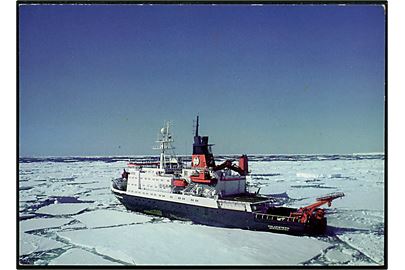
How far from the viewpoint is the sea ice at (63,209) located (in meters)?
6.90

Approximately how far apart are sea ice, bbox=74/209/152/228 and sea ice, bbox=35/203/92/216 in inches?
10.7

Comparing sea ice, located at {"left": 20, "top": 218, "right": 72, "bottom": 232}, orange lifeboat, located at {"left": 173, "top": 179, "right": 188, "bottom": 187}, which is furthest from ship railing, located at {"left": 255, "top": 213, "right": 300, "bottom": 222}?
sea ice, located at {"left": 20, "top": 218, "right": 72, "bottom": 232}

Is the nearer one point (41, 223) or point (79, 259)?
point (79, 259)

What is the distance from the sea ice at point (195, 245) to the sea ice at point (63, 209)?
90 cm

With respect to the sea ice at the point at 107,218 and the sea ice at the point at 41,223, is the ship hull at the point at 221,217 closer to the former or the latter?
the sea ice at the point at 107,218

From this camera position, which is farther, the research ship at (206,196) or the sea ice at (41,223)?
the research ship at (206,196)

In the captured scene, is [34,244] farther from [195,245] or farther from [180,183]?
[180,183]

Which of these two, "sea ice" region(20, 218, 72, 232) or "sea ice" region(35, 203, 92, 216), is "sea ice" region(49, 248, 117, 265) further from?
"sea ice" region(35, 203, 92, 216)

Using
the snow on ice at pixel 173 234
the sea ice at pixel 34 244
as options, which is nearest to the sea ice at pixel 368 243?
the snow on ice at pixel 173 234

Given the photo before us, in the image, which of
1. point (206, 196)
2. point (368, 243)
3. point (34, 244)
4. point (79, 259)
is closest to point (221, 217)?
point (206, 196)

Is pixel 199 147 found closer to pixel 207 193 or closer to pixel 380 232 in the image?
pixel 207 193

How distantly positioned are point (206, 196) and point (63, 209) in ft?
8.24

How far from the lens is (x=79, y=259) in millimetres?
5184

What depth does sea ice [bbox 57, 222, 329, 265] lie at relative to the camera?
17.0 ft
